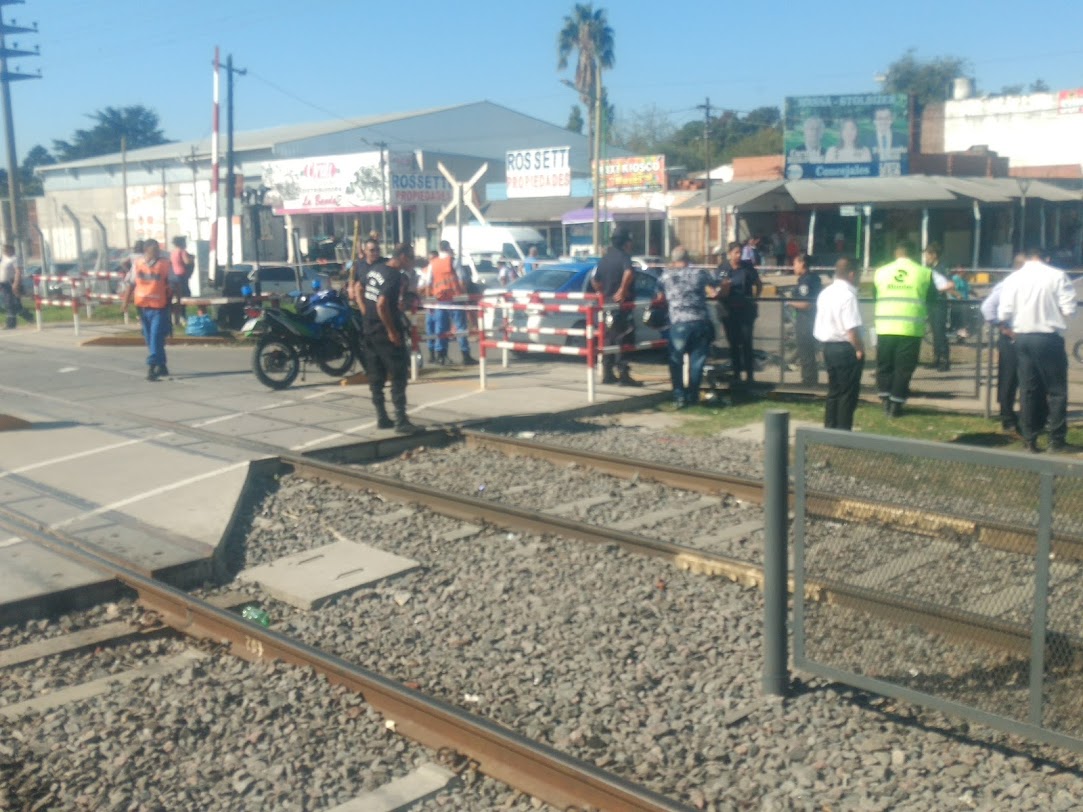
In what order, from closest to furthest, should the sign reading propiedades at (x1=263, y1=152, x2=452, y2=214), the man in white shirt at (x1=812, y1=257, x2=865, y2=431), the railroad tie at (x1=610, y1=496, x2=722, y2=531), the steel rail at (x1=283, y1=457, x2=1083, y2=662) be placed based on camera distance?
the steel rail at (x1=283, y1=457, x2=1083, y2=662) < the railroad tie at (x1=610, y1=496, x2=722, y2=531) < the man in white shirt at (x1=812, y1=257, x2=865, y2=431) < the sign reading propiedades at (x1=263, y1=152, x2=452, y2=214)

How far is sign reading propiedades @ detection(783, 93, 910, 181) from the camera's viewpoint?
45.8 m

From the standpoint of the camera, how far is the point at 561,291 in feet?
60.8

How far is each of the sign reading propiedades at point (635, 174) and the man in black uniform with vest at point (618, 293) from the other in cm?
3058

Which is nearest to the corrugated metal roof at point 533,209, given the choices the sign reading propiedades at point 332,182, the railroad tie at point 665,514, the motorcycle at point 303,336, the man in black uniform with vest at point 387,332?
the sign reading propiedades at point 332,182

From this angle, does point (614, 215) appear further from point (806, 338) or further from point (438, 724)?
point (438, 724)

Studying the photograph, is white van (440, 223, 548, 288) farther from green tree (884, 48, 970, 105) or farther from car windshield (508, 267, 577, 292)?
green tree (884, 48, 970, 105)

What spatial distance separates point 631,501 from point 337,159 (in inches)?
1754

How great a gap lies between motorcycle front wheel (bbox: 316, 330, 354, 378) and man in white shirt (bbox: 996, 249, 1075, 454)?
26.6 feet

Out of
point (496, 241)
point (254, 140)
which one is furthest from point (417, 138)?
point (496, 241)

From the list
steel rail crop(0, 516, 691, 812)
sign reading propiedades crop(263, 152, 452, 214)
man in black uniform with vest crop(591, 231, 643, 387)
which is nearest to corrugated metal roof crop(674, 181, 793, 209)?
sign reading propiedades crop(263, 152, 452, 214)

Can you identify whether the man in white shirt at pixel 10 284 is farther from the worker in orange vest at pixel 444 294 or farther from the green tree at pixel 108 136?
the green tree at pixel 108 136

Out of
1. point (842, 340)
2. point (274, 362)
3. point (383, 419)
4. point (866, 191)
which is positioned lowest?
point (383, 419)

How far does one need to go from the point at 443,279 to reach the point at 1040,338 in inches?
358

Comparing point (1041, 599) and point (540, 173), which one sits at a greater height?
point (540, 173)
